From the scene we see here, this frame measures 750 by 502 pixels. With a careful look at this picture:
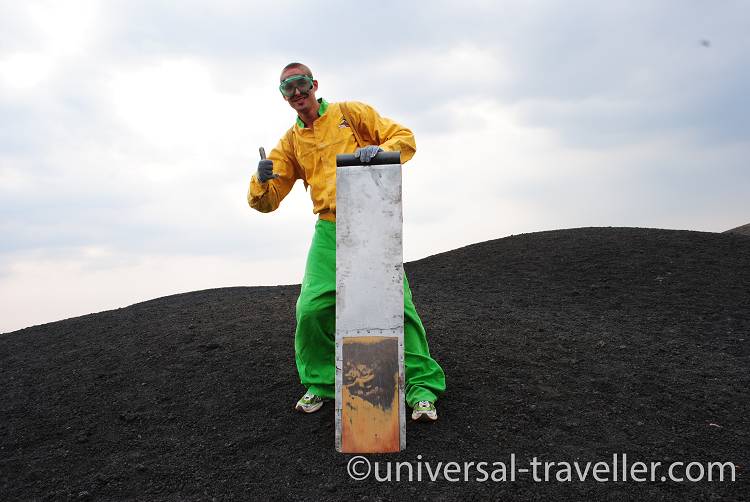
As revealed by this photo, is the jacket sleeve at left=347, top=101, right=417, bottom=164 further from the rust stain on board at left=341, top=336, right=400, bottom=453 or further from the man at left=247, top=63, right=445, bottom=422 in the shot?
the rust stain on board at left=341, top=336, right=400, bottom=453

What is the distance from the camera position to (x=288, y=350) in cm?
469

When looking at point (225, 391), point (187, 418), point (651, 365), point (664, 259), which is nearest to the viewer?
point (187, 418)

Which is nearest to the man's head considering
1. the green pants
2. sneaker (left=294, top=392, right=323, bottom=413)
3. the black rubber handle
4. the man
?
the man

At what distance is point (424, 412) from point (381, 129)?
1.58 m

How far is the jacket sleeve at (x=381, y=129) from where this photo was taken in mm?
3371

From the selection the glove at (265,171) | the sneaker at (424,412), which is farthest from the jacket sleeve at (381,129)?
the sneaker at (424,412)

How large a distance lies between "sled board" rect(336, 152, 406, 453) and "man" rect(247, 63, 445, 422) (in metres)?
0.33

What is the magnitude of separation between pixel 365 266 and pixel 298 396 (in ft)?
3.94

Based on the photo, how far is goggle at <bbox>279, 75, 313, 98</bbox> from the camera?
3.37 m

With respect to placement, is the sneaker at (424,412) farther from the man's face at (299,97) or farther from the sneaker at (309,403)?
the man's face at (299,97)

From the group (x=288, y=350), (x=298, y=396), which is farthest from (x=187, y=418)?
(x=288, y=350)

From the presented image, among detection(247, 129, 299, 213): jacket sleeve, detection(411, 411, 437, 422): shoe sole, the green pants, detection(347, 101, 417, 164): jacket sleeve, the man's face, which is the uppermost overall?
the man's face

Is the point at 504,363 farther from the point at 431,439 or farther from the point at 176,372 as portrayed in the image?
the point at 176,372

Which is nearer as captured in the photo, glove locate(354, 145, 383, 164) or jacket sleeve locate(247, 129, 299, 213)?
glove locate(354, 145, 383, 164)
